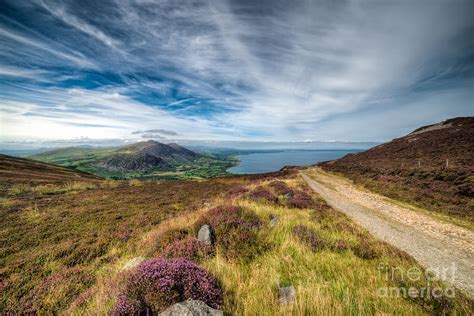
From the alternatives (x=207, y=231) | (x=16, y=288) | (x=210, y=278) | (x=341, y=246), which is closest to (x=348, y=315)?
(x=210, y=278)

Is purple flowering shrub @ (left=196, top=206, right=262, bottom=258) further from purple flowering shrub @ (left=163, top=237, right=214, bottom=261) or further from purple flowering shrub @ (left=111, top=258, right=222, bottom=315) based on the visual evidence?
purple flowering shrub @ (left=111, top=258, right=222, bottom=315)

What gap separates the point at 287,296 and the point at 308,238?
325 cm

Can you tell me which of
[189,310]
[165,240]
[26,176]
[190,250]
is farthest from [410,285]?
[26,176]

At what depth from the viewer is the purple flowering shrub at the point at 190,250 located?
506 cm

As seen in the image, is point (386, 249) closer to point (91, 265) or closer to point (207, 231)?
point (207, 231)

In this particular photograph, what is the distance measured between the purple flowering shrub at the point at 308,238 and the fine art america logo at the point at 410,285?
5.05 ft

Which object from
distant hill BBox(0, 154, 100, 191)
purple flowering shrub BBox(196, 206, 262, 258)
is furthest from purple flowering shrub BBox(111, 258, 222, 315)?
distant hill BBox(0, 154, 100, 191)

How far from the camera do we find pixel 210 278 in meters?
3.57

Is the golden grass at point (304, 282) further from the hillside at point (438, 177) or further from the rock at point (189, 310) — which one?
the hillside at point (438, 177)

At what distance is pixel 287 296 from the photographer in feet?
10.9

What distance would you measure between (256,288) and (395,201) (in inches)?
767

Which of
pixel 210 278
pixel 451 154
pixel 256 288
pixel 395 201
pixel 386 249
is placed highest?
pixel 451 154

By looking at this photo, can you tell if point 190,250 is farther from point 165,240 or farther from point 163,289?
point 163,289

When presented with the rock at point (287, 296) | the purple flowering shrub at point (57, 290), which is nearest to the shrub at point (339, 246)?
the rock at point (287, 296)
